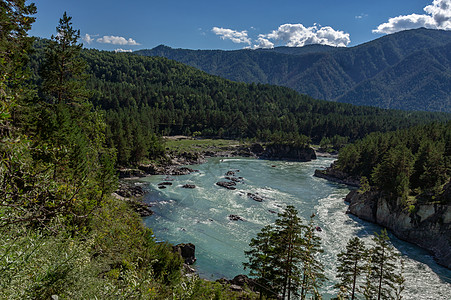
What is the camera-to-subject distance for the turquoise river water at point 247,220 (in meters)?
31.8

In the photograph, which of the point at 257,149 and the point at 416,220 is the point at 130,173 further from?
the point at 257,149

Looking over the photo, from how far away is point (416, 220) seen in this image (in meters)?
42.9

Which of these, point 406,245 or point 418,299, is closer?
point 418,299

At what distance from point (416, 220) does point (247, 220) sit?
27631 mm

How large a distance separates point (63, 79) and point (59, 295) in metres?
25.5

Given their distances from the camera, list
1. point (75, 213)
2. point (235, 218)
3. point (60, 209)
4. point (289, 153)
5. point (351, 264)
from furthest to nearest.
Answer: point (289, 153)
point (235, 218)
point (351, 264)
point (75, 213)
point (60, 209)

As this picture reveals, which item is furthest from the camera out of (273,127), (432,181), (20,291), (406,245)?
(273,127)

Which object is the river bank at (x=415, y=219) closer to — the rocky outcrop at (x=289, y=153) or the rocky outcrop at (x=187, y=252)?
the rocky outcrop at (x=187, y=252)

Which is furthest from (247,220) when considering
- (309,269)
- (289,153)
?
(289,153)

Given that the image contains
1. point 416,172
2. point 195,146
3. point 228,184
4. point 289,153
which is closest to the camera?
point 416,172

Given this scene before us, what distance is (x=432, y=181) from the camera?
5041 centimetres

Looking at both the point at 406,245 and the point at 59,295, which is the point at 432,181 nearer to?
the point at 406,245

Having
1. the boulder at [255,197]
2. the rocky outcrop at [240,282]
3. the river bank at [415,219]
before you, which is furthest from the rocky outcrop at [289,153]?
the rocky outcrop at [240,282]

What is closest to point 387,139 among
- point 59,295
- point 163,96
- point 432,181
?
point 432,181
